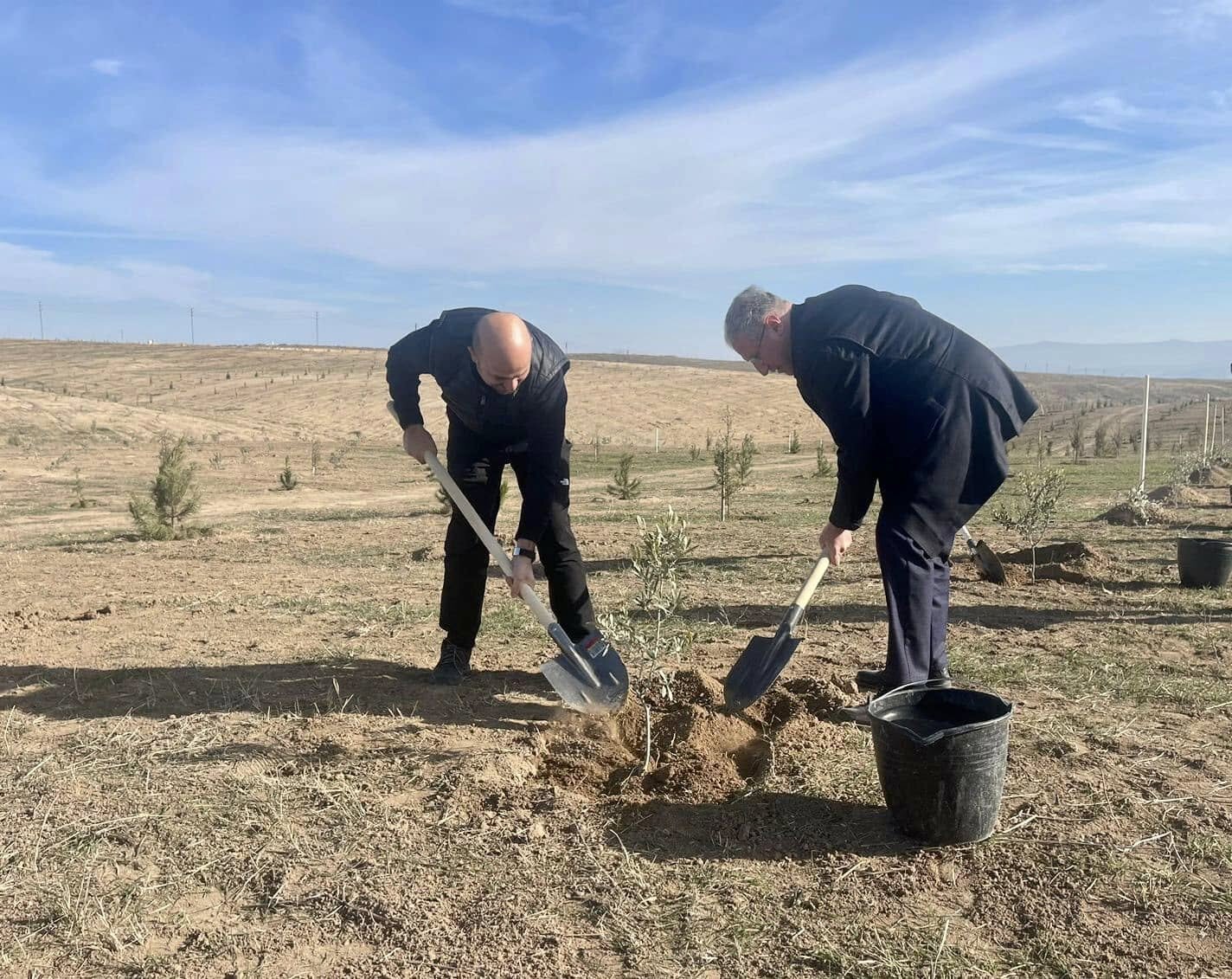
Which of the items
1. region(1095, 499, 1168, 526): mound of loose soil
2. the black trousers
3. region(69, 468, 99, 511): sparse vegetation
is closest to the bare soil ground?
the black trousers

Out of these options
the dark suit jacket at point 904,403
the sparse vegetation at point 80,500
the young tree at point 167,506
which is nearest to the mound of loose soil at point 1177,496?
the dark suit jacket at point 904,403

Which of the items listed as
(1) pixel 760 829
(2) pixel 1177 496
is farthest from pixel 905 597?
(2) pixel 1177 496

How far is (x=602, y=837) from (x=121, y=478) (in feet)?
67.8

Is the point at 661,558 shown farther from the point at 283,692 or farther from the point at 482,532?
the point at 283,692

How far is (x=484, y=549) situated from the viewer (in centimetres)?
431

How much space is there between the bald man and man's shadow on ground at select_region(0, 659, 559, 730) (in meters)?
0.26

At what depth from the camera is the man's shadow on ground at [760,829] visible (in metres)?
2.75

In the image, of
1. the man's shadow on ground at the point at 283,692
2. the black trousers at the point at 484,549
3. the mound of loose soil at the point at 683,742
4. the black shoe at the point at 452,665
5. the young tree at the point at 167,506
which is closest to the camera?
the mound of loose soil at the point at 683,742

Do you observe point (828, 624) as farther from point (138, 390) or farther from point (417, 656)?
point (138, 390)

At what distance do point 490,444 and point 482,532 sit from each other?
50cm

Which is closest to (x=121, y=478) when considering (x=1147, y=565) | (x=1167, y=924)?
(x=1147, y=565)

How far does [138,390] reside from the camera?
44.4 m

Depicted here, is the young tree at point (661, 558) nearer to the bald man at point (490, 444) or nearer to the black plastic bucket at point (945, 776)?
the bald man at point (490, 444)

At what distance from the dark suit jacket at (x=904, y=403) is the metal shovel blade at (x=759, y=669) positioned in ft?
1.91
